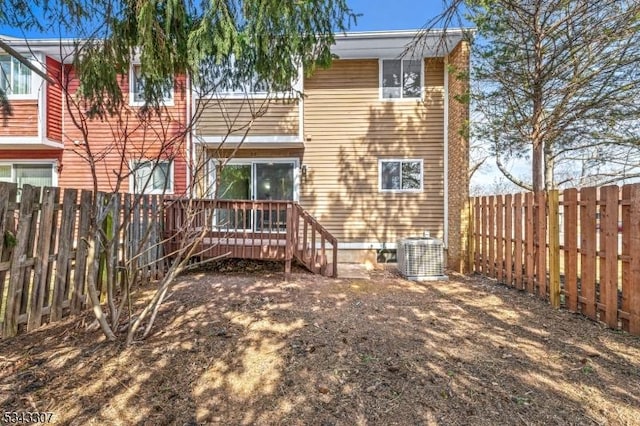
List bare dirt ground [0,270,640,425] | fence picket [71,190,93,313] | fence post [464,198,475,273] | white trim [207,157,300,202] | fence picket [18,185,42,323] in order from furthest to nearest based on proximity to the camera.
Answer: white trim [207,157,300,202] < fence post [464,198,475,273] < fence picket [71,190,93,313] < fence picket [18,185,42,323] < bare dirt ground [0,270,640,425]

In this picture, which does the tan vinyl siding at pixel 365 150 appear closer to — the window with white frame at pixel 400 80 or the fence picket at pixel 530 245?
the window with white frame at pixel 400 80

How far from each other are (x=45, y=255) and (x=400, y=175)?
7.31 meters

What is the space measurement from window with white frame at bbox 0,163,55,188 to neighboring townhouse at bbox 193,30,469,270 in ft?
14.1

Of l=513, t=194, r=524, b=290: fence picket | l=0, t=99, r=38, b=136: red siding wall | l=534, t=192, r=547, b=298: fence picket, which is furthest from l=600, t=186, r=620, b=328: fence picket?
l=0, t=99, r=38, b=136: red siding wall

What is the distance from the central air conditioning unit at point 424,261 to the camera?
22.9ft

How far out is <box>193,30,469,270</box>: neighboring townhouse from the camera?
8.62 metres

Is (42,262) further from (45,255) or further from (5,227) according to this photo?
(5,227)

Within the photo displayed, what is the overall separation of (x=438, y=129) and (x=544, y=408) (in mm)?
7289

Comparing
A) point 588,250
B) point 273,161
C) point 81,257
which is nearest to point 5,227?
point 81,257

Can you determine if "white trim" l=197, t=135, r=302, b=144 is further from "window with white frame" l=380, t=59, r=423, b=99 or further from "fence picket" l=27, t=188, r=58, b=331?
"fence picket" l=27, t=188, r=58, b=331

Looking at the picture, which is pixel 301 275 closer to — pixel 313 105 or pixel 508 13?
pixel 313 105

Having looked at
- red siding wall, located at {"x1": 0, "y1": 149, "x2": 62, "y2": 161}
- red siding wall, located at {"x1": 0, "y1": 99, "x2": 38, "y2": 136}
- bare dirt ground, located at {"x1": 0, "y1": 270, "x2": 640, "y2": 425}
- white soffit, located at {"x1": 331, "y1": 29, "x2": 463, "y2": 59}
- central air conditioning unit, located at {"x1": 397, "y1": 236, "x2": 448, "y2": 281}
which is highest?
white soffit, located at {"x1": 331, "y1": 29, "x2": 463, "y2": 59}

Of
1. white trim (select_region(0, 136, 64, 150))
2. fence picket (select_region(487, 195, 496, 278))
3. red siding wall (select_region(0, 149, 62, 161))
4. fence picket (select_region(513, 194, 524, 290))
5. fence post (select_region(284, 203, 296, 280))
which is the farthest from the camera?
red siding wall (select_region(0, 149, 62, 161))

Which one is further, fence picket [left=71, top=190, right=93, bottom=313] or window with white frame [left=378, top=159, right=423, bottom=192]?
window with white frame [left=378, top=159, right=423, bottom=192]
